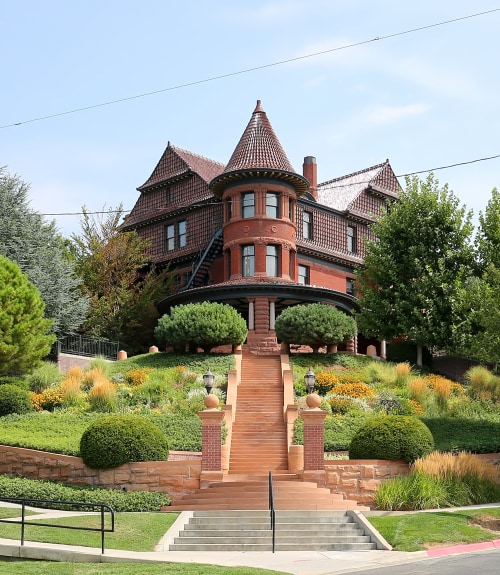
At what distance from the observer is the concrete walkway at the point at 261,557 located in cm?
1731

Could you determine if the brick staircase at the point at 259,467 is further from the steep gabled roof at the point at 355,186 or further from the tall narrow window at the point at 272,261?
the steep gabled roof at the point at 355,186

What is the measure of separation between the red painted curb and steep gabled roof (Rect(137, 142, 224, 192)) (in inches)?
1486

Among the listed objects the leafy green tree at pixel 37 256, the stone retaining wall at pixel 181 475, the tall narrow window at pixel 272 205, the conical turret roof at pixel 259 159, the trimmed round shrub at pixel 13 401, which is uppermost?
the conical turret roof at pixel 259 159

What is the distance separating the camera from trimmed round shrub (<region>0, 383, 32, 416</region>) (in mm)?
31688

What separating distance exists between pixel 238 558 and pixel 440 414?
1533cm

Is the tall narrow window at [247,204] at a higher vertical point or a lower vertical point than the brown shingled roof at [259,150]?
lower

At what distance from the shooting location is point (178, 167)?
56000 millimetres

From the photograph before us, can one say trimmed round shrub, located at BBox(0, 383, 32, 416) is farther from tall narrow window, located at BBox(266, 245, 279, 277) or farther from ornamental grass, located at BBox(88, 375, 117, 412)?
tall narrow window, located at BBox(266, 245, 279, 277)

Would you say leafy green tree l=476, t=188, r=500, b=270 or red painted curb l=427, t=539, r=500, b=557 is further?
leafy green tree l=476, t=188, r=500, b=270

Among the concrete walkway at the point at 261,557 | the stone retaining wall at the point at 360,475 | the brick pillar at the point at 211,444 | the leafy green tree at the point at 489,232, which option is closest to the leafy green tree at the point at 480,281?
the leafy green tree at the point at 489,232

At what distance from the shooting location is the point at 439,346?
43.4 meters

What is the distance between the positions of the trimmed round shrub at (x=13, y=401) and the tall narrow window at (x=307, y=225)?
23965 mm

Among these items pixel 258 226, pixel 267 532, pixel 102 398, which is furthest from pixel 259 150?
pixel 267 532

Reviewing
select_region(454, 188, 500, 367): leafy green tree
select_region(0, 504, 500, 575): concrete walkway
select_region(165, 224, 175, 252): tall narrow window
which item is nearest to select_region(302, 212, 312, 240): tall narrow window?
select_region(165, 224, 175, 252): tall narrow window
